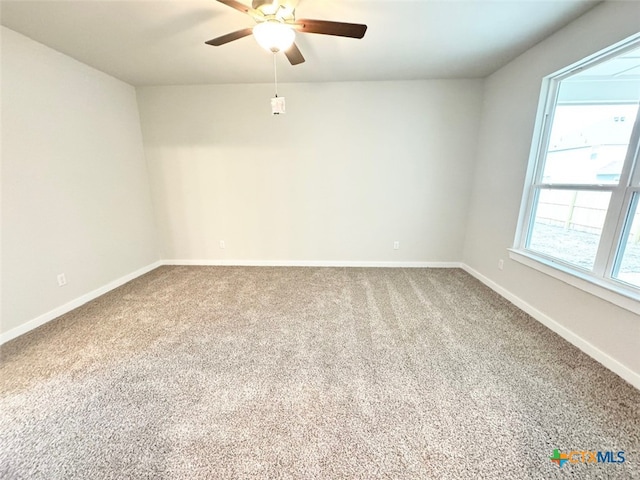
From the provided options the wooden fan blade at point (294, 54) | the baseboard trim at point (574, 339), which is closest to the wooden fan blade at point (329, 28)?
the wooden fan blade at point (294, 54)

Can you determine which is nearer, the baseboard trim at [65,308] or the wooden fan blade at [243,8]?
the wooden fan blade at [243,8]

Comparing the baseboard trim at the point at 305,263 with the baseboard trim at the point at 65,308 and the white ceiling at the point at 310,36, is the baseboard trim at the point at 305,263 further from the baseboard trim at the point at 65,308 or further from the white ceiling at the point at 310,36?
the white ceiling at the point at 310,36

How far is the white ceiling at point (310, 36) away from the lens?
1825mm

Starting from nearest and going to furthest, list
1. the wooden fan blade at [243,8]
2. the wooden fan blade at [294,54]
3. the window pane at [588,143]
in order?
the wooden fan blade at [243,8] < the window pane at [588,143] < the wooden fan blade at [294,54]

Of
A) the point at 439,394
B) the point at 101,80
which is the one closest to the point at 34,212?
the point at 101,80

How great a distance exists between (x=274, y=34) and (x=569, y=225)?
293 cm

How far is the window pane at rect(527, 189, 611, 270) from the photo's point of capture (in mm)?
1932

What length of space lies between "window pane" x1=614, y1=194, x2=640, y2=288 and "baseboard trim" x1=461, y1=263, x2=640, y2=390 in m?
0.54

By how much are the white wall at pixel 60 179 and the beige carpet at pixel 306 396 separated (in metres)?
0.51

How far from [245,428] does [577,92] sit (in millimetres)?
3689

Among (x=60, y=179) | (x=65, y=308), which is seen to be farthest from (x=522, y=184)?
(x=65, y=308)

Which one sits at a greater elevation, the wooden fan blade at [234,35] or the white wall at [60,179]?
the wooden fan blade at [234,35]

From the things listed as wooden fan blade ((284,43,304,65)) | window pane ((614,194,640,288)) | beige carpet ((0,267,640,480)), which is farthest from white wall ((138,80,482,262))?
window pane ((614,194,640,288))

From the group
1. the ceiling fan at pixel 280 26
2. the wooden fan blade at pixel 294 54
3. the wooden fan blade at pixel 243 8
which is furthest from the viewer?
the wooden fan blade at pixel 294 54
